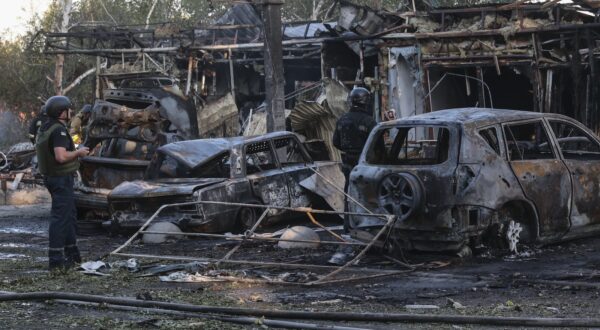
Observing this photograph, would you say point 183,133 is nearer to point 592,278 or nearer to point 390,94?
point 390,94

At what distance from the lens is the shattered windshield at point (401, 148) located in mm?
10195

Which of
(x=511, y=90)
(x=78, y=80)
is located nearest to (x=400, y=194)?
(x=511, y=90)

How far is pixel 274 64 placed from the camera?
1828 centimetres

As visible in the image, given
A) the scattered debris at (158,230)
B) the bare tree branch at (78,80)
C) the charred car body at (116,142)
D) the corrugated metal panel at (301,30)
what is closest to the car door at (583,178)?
the scattered debris at (158,230)

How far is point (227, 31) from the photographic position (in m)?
27.6

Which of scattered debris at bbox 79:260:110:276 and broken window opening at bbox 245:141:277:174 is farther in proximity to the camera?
broken window opening at bbox 245:141:277:174

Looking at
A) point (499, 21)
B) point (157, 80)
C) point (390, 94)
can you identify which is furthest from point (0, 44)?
point (499, 21)

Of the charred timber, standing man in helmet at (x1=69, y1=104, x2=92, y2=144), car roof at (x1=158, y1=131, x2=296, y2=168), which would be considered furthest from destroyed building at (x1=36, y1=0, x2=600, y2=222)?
standing man in helmet at (x1=69, y1=104, x2=92, y2=144)

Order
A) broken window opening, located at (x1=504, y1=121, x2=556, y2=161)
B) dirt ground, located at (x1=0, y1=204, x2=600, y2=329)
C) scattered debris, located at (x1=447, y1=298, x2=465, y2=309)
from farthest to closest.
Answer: broken window opening, located at (x1=504, y1=121, x2=556, y2=161), scattered debris, located at (x1=447, y1=298, x2=465, y2=309), dirt ground, located at (x1=0, y1=204, x2=600, y2=329)

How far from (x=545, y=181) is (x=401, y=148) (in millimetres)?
1629

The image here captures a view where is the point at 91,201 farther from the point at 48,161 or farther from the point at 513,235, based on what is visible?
the point at 513,235

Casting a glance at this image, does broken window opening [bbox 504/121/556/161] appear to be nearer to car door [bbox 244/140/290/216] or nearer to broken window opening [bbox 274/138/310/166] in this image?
car door [bbox 244/140/290/216]

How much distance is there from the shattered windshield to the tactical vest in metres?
3.27

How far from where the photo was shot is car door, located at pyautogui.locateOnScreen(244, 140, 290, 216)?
42.4ft
